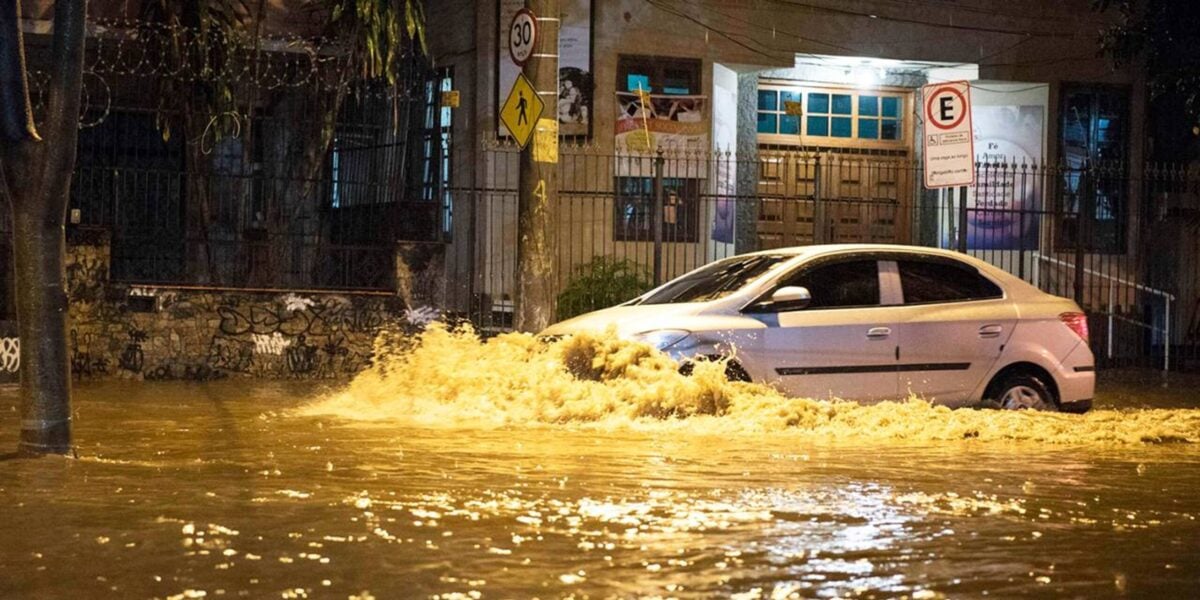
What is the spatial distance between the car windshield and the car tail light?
2351 millimetres

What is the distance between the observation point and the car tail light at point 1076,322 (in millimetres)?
12641

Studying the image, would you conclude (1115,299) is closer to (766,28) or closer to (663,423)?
(766,28)

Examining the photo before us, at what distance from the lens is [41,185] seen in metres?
9.43

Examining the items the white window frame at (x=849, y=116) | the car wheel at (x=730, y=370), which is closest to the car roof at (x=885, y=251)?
the car wheel at (x=730, y=370)

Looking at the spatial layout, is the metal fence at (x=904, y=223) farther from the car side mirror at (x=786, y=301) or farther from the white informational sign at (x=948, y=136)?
the car side mirror at (x=786, y=301)

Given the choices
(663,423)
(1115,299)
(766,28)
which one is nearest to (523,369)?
(663,423)

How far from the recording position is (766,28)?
2180 centimetres

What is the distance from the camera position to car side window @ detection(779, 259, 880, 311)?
40.1 ft

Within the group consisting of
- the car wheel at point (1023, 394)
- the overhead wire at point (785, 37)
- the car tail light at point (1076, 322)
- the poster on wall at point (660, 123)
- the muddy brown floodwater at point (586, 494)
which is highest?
the overhead wire at point (785, 37)

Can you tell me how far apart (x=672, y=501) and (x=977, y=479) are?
222 cm

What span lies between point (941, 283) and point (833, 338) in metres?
1.25

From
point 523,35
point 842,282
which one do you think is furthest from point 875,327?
point 523,35

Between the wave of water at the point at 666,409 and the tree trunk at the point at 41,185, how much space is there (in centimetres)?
328

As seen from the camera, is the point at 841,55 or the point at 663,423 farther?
the point at 841,55
